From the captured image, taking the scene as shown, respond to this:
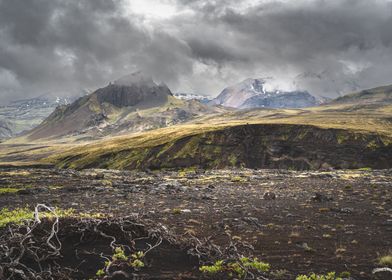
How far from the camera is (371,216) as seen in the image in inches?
1013

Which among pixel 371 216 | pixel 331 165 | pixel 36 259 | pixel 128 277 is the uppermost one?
pixel 36 259

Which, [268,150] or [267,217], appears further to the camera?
[268,150]

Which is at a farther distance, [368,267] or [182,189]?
[182,189]

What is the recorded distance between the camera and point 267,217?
26.0m

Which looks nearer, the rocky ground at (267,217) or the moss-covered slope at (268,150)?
the rocky ground at (267,217)

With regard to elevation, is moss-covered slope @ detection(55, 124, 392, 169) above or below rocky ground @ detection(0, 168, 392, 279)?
below

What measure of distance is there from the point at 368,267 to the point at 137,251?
9.60 metres

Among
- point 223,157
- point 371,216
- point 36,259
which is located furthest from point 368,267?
point 223,157

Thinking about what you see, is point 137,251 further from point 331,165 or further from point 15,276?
point 331,165

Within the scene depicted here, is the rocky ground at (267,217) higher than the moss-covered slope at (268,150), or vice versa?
the rocky ground at (267,217)

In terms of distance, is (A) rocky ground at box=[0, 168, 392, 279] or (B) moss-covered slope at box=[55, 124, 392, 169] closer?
(A) rocky ground at box=[0, 168, 392, 279]

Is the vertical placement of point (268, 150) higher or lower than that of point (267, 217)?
lower

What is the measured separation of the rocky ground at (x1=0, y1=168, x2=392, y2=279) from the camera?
54.6ft

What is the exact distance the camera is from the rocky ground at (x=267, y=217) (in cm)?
1664
